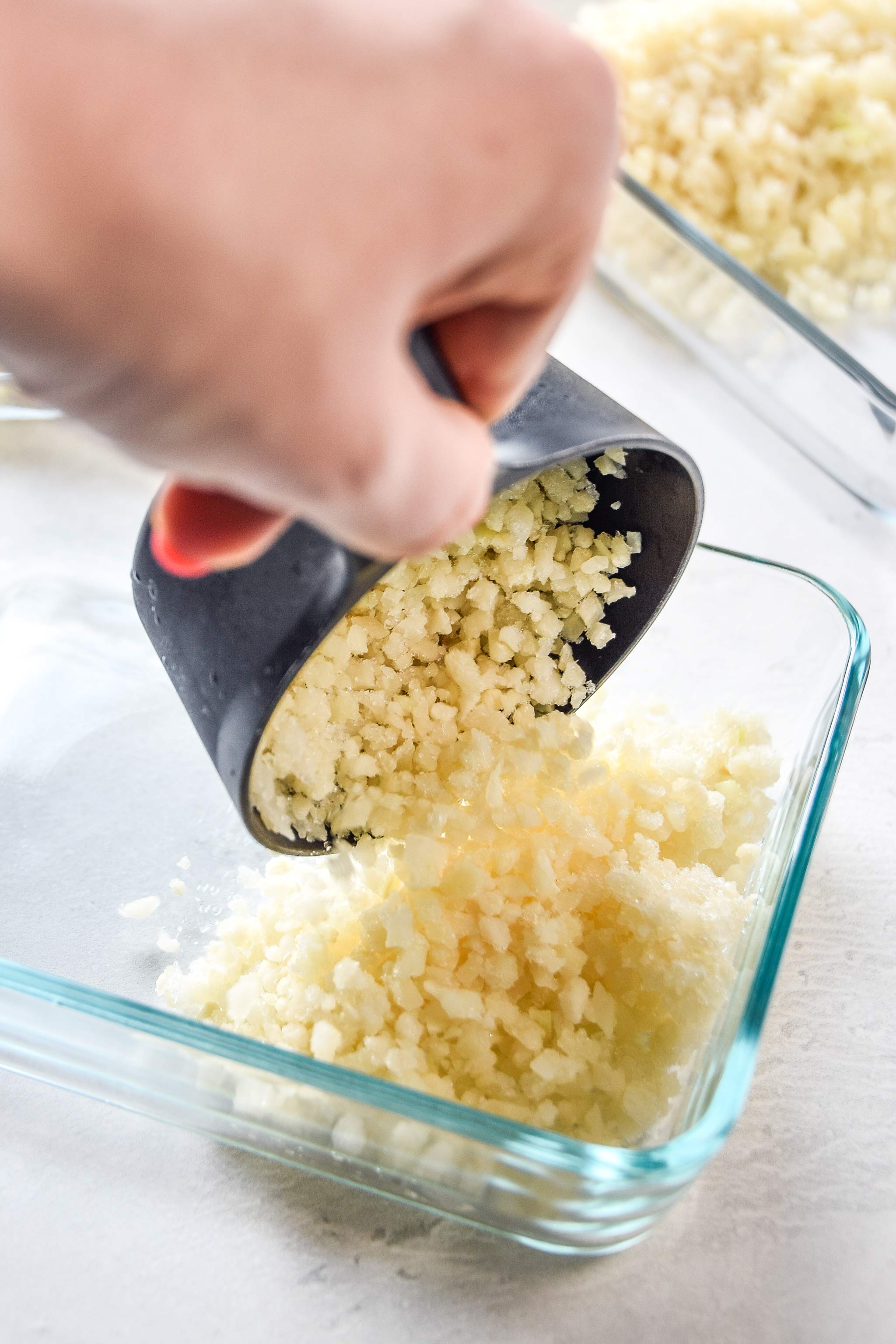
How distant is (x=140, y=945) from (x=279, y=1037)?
0.17 m

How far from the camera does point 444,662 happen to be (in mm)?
732

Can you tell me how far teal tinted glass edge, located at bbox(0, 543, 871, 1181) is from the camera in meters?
0.56

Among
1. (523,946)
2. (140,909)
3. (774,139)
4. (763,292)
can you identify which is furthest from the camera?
(774,139)

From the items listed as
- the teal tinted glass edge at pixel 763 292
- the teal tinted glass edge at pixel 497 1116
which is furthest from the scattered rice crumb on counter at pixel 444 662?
the teal tinted glass edge at pixel 763 292

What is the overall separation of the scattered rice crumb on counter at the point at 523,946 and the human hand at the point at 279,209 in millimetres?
339

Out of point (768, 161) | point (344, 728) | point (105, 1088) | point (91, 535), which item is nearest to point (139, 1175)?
point (105, 1088)

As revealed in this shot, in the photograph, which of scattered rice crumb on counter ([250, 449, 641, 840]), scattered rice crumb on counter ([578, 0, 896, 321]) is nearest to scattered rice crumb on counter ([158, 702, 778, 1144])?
scattered rice crumb on counter ([250, 449, 641, 840])

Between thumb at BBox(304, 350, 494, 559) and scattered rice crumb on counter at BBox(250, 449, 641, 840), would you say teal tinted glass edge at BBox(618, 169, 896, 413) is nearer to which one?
scattered rice crumb on counter at BBox(250, 449, 641, 840)

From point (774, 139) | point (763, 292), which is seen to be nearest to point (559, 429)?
point (763, 292)

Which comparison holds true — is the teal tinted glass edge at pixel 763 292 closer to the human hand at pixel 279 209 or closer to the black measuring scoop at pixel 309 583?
the black measuring scoop at pixel 309 583

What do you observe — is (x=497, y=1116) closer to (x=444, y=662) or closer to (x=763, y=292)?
(x=444, y=662)

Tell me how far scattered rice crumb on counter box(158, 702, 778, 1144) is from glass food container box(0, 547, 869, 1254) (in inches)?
1.2

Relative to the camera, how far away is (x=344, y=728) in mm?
698

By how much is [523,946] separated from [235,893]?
0.24 metres
